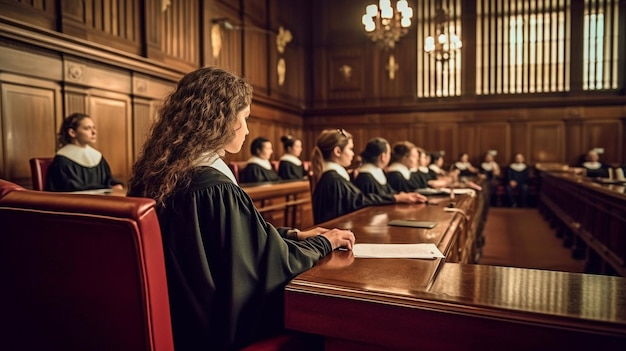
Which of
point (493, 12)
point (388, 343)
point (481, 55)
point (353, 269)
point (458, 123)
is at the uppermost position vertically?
point (493, 12)

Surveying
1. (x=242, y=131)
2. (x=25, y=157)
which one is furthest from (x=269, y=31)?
(x=242, y=131)

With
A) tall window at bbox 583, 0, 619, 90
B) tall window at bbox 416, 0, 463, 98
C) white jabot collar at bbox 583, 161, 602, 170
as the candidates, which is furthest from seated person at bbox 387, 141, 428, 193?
tall window at bbox 583, 0, 619, 90

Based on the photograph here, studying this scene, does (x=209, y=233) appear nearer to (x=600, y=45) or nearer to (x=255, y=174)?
(x=255, y=174)

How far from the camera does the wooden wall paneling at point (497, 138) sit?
11.7m

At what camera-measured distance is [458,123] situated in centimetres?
1200

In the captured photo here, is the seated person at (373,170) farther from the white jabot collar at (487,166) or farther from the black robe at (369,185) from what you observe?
the white jabot collar at (487,166)

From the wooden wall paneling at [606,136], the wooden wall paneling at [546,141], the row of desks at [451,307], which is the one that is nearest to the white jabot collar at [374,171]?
the row of desks at [451,307]

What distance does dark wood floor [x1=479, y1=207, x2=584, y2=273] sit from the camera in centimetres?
504

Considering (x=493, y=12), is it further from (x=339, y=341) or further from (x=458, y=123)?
(x=339, y=341)

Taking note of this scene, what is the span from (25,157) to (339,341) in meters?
4.91

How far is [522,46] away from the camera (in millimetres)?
11781

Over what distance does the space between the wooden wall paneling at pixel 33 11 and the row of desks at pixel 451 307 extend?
4896 millimetres

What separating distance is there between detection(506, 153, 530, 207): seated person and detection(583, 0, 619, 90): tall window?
2.53 metres

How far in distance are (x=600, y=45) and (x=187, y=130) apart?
12.8m
